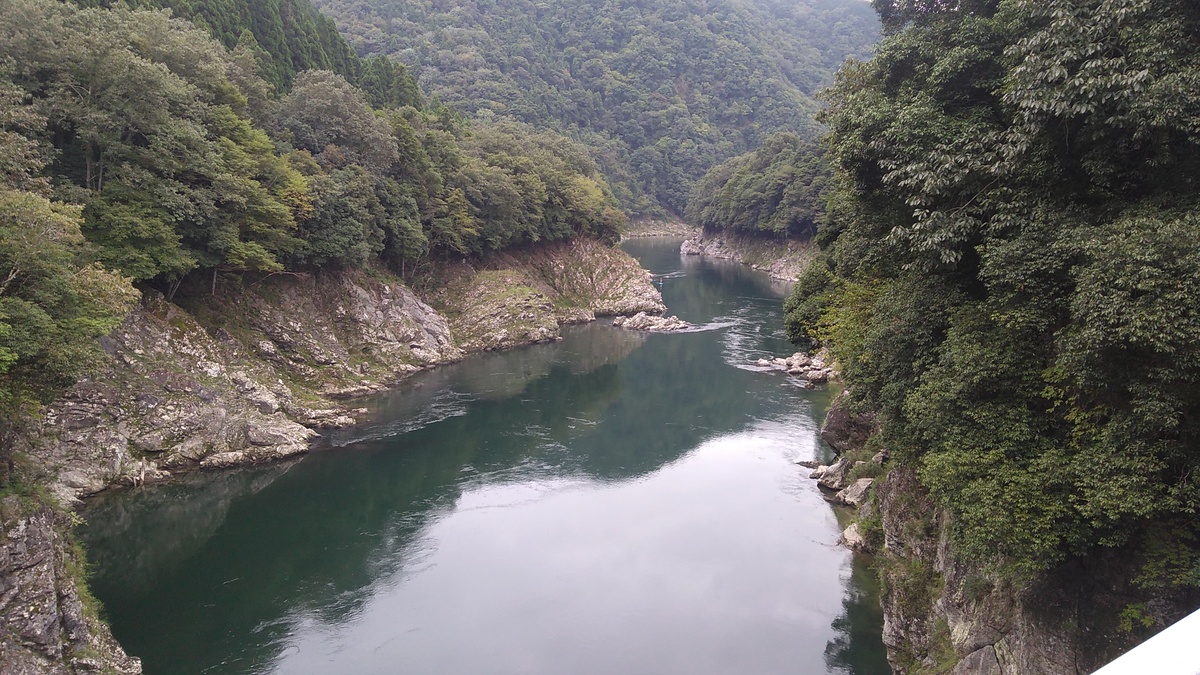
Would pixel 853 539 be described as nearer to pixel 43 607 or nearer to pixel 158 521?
pixel 43 607

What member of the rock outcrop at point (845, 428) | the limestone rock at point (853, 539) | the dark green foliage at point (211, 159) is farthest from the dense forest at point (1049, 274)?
the dark green foliage at point (211, 159)

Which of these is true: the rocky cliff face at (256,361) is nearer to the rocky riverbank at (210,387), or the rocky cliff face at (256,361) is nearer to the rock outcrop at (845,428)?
the rocky riverbank at (210,387)

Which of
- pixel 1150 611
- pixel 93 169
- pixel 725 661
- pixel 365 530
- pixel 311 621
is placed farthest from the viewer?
pixel 93 169

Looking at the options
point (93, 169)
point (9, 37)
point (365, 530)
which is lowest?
point (365, 530)

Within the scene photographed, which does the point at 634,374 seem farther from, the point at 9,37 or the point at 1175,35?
the point at 1175,35

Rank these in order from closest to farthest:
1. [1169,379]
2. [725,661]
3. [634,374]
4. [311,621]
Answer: [1169,379]
[725,661]
[311,621]
[634,374]

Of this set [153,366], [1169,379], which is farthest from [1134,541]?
[153,366]
